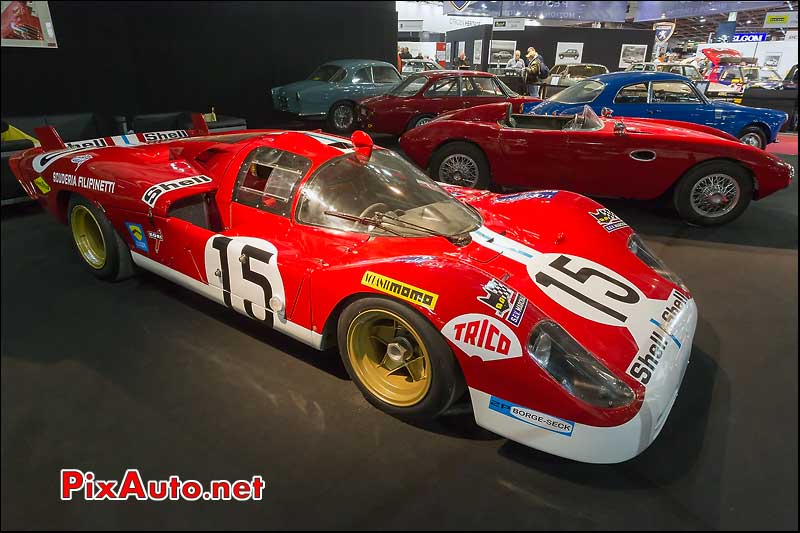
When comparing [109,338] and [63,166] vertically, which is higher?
[63,166]

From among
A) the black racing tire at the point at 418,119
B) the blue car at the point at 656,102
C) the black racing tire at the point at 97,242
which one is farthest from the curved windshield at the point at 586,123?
the black racing tire at the point at 97,242

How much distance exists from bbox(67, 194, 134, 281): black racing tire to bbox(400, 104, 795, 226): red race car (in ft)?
10.7

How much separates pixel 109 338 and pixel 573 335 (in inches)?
92.6

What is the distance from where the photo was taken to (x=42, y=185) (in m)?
3.33

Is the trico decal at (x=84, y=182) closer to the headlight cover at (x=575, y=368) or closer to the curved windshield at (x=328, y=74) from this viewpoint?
the headlight cover at (x=575, y=368)

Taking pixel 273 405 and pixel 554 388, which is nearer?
pixel 554 388

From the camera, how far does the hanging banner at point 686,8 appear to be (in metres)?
4.70

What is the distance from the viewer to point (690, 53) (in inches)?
255

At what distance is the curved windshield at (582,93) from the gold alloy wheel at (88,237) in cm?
571

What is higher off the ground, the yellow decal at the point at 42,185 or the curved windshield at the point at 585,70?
the curved windshield at the point at 585,70

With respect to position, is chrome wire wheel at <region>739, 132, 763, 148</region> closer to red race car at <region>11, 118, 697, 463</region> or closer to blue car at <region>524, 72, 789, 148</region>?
blue car at <region>524, 72, 789, 148</region>

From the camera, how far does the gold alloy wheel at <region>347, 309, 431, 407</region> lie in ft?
6.48

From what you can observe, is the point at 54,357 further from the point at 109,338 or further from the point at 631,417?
the point at 631,417

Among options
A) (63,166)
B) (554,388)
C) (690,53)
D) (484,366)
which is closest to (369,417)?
(484,366)
